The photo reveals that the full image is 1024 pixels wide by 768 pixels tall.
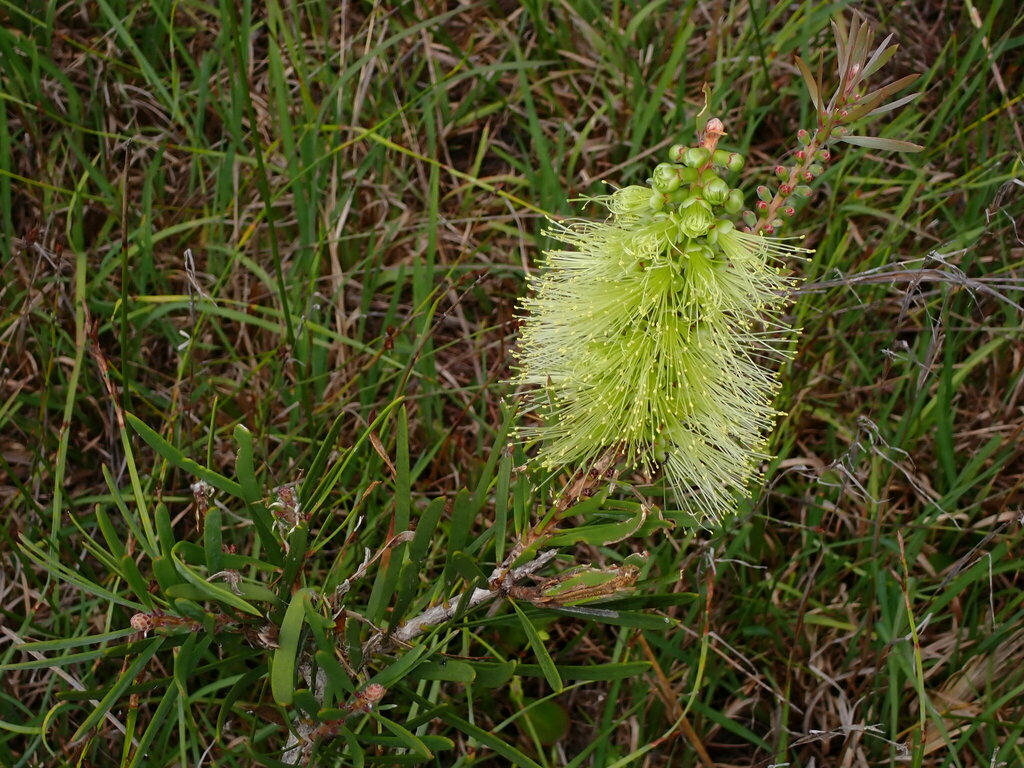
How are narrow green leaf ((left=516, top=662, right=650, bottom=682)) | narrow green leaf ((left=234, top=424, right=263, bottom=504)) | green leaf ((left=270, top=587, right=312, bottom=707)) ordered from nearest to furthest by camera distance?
green leaf ((left=270, top=587, right=312, bottom=707))
narrow green leaf ((left=234, top=424, right=263, bottom=504))
narrow green leaf ((left=516, top=662, right=650, bottom=682))

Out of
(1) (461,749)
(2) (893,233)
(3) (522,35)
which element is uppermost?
(3) (522,35)

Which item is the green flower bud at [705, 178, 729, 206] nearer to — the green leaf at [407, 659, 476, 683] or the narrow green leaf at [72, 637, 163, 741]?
the green leaf at [407, 659, 476, 683]

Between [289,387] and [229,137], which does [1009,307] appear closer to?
[289,387]

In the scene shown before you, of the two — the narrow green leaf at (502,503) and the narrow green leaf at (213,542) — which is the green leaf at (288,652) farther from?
the narrow green leaf at (502,503)

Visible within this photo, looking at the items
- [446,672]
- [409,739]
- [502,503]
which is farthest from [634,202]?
[409,739]

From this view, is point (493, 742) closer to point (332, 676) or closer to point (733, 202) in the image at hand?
point (332, 676)

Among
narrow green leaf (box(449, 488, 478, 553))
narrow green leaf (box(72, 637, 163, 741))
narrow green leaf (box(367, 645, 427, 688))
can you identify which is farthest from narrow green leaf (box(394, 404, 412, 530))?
narrow green leaf (box(72, 637, 163, 741))

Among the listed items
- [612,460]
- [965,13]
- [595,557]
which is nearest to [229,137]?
[595,557]
